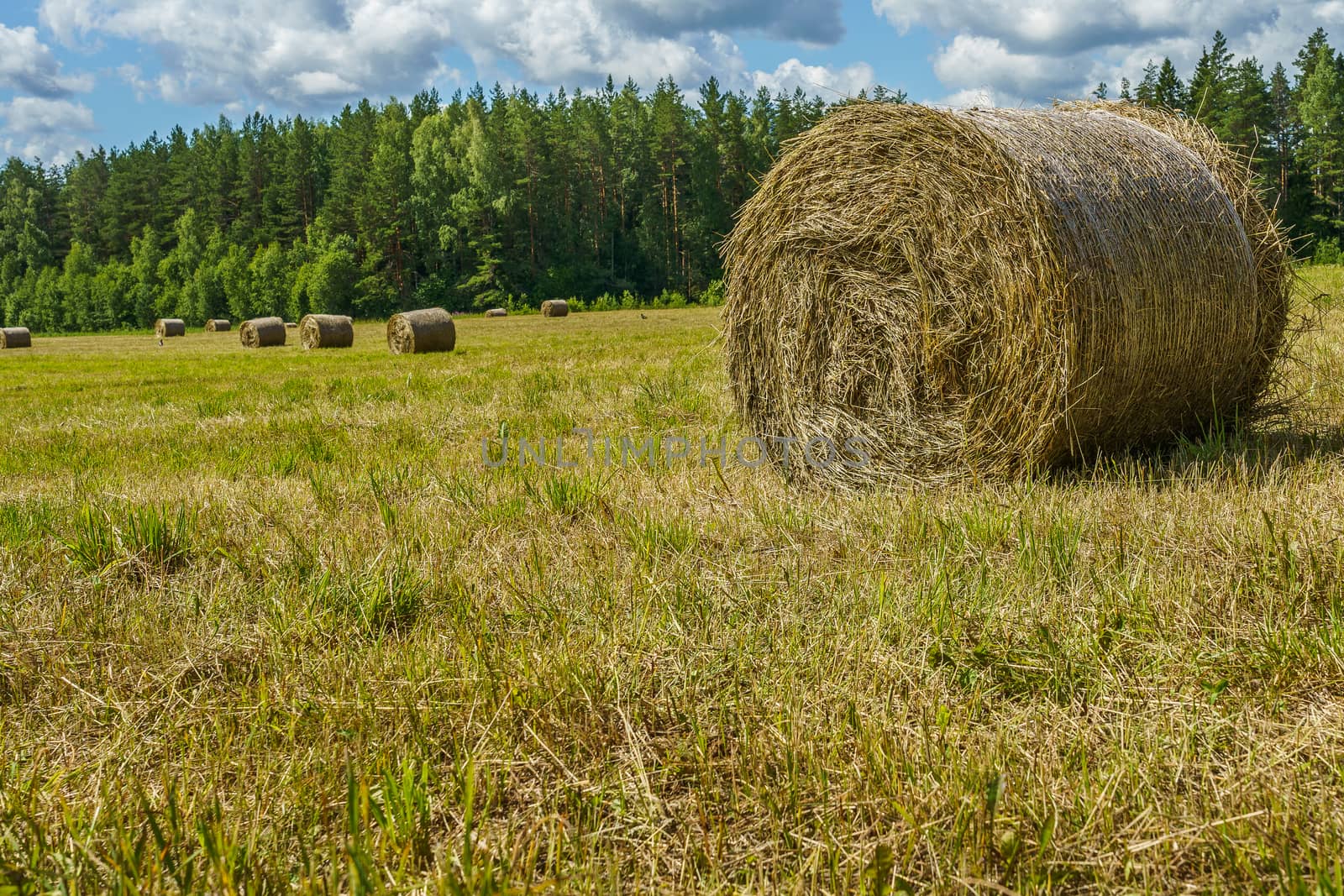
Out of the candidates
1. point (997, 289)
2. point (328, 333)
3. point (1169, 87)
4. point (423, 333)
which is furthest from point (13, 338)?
point (1169, 87)

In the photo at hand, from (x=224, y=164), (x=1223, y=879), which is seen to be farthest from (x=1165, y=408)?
(x=224, y=164)

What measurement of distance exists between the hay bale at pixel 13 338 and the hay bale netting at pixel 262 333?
31.6 feet

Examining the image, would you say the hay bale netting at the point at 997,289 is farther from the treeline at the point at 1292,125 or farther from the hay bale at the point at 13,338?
the treeline at the point at 1292,125

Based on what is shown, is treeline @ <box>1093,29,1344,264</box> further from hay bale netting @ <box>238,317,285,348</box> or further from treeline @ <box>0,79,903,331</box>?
hay bale netting @ <box>238,317,285,348</box>

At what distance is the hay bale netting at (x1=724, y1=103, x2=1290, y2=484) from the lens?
4.70m

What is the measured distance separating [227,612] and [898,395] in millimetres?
3647

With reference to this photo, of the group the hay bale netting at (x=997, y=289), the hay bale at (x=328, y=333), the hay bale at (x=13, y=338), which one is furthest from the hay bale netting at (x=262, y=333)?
the hay bale netting at (x=997, y=289)

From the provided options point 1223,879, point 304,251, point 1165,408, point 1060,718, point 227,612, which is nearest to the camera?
point 1223,879

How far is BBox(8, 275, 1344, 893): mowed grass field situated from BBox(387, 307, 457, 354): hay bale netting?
1633 centimetres

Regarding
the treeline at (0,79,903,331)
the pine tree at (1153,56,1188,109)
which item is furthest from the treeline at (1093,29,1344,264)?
the treeline at (0,79,903,331)

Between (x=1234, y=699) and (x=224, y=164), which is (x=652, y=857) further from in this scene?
(x=224, y=164)

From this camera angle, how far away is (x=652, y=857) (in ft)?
6.19

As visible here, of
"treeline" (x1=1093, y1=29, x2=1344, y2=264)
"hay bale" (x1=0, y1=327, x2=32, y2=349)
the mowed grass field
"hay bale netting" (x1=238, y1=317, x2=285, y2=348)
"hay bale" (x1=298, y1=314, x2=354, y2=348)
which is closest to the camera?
the mowed grass field

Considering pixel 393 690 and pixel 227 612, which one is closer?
pixel 393 690
